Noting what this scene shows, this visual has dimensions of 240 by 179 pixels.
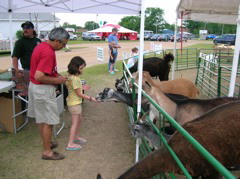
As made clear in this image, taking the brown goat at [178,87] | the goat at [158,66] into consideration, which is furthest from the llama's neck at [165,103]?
the goat at [158,66]

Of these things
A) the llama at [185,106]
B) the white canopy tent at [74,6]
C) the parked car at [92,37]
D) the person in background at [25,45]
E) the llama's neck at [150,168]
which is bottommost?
the llama's neck at [150,168]

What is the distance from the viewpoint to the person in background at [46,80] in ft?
11.2

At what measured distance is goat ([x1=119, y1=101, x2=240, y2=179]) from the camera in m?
2.24

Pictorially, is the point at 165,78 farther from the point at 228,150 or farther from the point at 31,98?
the point at 228,150

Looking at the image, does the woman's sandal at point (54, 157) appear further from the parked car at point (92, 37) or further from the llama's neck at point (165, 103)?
the parked car at point (92, 37)

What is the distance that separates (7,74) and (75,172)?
115 inches

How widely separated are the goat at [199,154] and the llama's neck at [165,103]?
5.34 ft

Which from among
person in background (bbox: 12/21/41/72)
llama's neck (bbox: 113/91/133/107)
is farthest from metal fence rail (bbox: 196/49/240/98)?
person in background (bbox: 12/21/41/72)

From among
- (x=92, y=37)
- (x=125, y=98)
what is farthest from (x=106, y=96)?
(x=92, y=37)

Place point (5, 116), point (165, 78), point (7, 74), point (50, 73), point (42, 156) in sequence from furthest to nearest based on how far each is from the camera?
1. point (165, 78)
2. point (7, 74)
3. point (5, 116)
4. point (42, 156)
5. point (50, 73)

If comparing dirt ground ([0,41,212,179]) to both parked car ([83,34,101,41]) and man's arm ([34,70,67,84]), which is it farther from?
parked car ([83,34,101,41])

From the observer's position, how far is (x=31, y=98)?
3.76 m

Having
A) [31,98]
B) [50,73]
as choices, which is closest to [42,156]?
[31,98]

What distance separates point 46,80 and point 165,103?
6.30 ft
